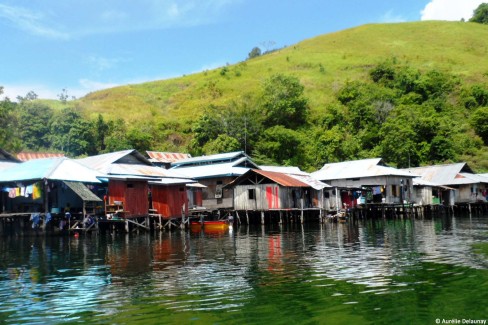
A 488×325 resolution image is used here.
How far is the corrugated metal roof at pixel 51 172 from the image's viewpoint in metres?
31.6

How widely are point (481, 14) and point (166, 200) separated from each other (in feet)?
450

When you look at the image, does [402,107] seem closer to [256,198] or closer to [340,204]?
[340,204]

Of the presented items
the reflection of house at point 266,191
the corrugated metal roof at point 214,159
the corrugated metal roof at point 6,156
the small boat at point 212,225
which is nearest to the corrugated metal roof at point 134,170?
the small boat at point 212,225

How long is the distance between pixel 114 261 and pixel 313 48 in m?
115

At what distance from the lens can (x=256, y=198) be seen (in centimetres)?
4397

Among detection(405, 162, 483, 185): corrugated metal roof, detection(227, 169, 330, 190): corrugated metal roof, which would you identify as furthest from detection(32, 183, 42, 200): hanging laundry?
detection(405, 162, 483, 185): corrugated metal roof

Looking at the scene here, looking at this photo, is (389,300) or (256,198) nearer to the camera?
(389,300)

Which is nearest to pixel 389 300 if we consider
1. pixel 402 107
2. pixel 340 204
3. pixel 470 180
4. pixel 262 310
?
pixel 262 310

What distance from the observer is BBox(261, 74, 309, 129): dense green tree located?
75.6 meters

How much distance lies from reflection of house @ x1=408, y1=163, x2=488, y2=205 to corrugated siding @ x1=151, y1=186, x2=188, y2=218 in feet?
113

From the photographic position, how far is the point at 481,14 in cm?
13950

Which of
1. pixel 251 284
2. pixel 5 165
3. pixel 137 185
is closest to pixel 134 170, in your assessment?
pixel 137 185

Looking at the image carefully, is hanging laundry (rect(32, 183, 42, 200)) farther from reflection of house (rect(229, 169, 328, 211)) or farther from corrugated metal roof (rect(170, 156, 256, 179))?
reflection of house (rect(229, 169, 328, 211))

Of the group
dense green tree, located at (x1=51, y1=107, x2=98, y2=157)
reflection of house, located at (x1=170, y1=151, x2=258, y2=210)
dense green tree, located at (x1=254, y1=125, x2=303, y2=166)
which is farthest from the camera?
dense green tree, located at (x1=254, y1=125, x2=303, y2=166)
